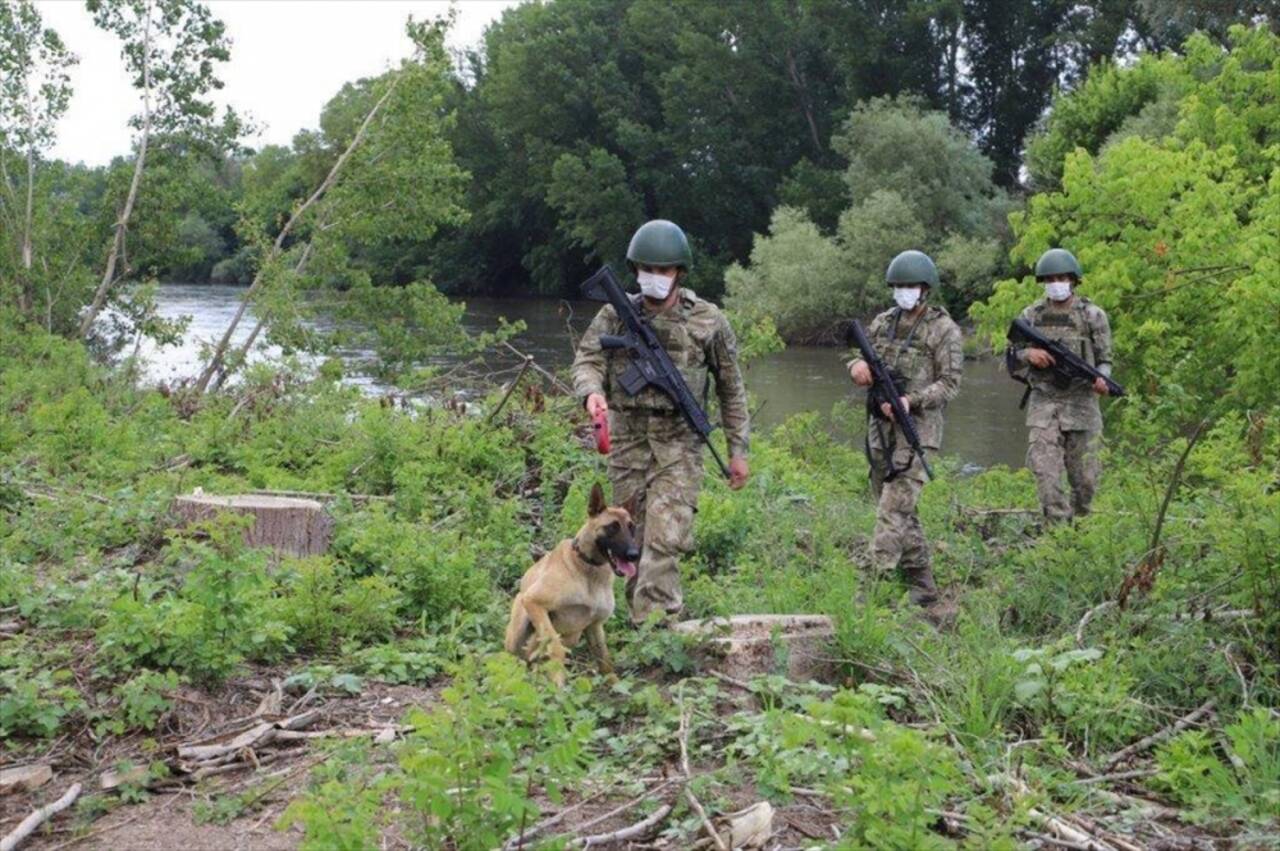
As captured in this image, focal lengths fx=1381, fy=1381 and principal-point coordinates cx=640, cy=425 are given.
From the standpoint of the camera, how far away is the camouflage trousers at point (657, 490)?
7.15 meters

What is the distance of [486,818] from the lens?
3.95 meters

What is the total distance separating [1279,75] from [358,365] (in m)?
13.0

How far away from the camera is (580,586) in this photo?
6.45 m

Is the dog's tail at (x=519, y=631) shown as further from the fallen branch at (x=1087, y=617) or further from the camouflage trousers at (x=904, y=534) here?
the camouflage trousers at (x=904, y=534)

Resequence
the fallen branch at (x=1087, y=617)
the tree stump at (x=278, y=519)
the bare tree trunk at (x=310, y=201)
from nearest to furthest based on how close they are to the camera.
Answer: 1. the fallen branch at (x=1087, y=617)
2. the tree stump at (x=278, y=519)
3. the bare tree trunk at (x=310, y=201)

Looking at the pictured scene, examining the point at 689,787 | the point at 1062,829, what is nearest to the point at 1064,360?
the point at 1062,829

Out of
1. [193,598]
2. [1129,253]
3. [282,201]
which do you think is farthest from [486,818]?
[282,201]

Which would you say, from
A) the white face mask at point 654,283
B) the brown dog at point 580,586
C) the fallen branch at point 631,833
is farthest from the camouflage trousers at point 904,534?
the fallen branch at point 631,833

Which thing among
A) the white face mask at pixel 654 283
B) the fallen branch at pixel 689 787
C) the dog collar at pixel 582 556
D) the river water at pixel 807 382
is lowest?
the river water at pixel 807 382

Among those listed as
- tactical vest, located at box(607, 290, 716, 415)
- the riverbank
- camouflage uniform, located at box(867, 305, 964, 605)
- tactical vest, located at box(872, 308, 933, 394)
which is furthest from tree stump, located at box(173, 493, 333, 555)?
tactical vest, located at box(872, 308, 933, 394)

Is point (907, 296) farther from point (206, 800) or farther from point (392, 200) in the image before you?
point (392, 200)

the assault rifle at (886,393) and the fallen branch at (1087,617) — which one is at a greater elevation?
the assault rifle at (886,393)

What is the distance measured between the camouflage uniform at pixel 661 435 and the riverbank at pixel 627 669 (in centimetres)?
38

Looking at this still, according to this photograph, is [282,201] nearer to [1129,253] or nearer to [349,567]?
[1129,253]
